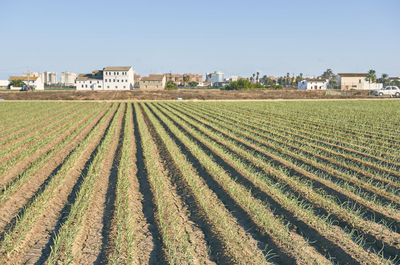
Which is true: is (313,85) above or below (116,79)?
below

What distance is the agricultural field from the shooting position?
4.95m

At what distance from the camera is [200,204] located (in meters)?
6.79

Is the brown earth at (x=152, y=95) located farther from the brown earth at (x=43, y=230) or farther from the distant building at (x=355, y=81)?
the brown earth at (x=43, y=230)

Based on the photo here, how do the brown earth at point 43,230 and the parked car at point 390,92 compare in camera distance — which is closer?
the brown earth at point 43,230

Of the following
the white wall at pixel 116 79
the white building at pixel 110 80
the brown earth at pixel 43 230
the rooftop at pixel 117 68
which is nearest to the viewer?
the brown earth at pixel 43 230

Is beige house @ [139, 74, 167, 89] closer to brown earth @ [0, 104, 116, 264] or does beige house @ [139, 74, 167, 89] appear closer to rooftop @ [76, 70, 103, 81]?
rooftop @ [76, 70, 103, 81]

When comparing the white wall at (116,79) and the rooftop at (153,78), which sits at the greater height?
the rooftop at (153,78)

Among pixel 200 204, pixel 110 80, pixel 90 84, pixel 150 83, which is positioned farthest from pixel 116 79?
pixel 200 204

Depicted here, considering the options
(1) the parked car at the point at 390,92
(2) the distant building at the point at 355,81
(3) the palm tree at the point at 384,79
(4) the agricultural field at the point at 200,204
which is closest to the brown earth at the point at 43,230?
(4) the agricultural field at the point at 200,204

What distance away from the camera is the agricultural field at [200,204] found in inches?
195

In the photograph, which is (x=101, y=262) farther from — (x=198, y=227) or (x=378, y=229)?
(x=378, y=229)

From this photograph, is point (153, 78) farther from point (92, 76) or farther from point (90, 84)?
point (90, 84)

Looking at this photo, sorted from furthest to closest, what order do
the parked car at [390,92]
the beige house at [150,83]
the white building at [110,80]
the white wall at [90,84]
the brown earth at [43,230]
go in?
1. the beige house at [150,83]
2. the white building at [110,80]
3. the white wall at [90,84]
4. the parked car at [390,92]
5. the brown earth at [43,230]

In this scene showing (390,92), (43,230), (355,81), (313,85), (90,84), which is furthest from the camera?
(355,81)
